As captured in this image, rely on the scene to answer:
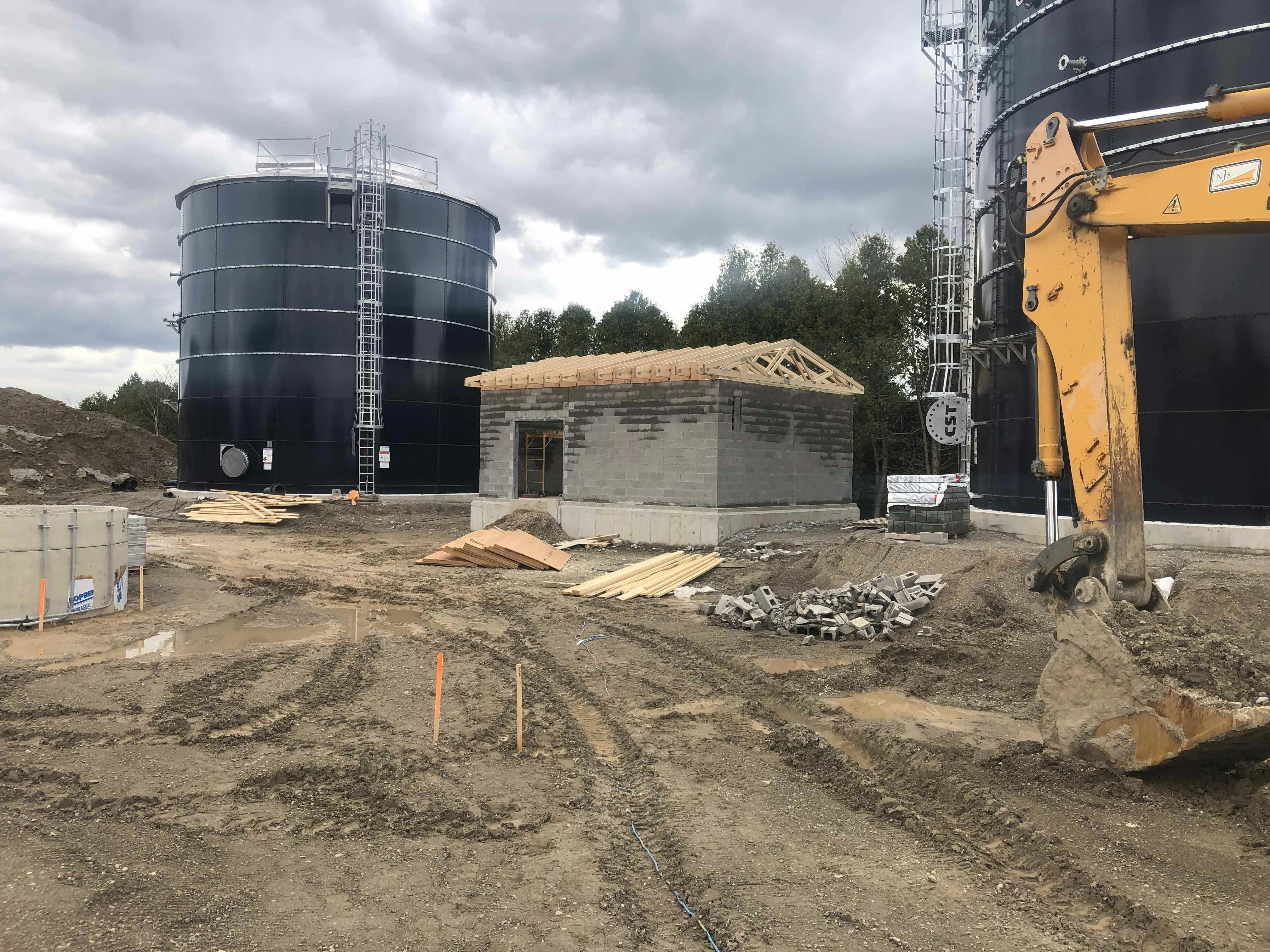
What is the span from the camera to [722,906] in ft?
15.8

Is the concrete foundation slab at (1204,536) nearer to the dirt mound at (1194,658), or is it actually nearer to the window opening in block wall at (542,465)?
the dirt mound at (1194,658)

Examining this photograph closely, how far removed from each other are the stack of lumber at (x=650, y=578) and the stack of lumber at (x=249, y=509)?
575 inches

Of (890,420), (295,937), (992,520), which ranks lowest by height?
(295,937)

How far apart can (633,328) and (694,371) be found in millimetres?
32805

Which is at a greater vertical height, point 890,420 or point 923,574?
point 890,420

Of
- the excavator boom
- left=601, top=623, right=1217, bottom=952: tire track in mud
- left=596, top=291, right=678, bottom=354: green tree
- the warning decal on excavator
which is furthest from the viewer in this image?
left=596, top=291, right=678, bottom=354: green tree

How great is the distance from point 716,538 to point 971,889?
632 inches

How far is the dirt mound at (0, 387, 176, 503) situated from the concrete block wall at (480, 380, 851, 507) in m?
22.8

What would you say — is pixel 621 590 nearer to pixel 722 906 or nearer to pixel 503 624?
pixel 503 624

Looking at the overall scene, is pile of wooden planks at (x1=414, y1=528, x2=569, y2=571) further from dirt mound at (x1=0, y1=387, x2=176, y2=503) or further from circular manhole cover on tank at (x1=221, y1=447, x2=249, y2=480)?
dirt mound at (x1=0, y1=387, x2=176, y2=503)

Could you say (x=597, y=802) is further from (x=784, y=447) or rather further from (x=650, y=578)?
(x=784, y=447)

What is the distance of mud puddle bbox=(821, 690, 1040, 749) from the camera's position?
7.88 meters

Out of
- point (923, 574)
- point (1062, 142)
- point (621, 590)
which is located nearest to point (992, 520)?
point (923, 574)

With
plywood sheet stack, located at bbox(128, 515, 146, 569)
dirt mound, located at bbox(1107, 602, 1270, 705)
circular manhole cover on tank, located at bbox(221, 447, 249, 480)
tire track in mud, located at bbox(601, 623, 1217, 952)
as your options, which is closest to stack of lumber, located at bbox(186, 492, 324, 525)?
circular manhole cover on tank, located at bbox(221, 447, 249, 480)
